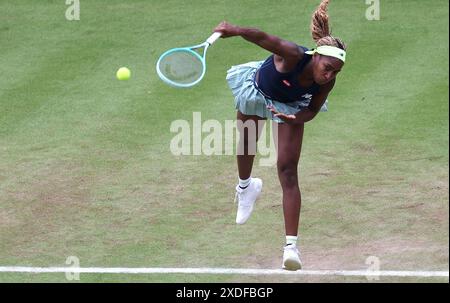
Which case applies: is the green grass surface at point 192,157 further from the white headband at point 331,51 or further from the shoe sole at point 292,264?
the white headband at point 331,51

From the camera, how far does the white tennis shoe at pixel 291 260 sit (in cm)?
932

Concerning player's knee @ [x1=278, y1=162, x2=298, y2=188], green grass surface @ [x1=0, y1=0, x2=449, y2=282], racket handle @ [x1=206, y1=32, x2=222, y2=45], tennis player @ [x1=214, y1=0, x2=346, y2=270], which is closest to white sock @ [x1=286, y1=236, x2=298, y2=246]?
tennis player @ [x1=214, y1=0, x2=346, y2=270]

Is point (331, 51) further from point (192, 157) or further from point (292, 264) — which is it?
point (192, 157)

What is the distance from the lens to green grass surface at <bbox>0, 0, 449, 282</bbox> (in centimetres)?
1033

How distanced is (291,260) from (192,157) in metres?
3.75

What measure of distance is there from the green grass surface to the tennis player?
2.34 ft

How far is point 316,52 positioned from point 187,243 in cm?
227

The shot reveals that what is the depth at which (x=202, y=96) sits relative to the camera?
14211 millimetres

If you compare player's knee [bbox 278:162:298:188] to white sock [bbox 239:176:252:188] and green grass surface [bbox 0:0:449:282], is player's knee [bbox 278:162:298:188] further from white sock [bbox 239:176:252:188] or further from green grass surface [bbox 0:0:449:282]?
white sock [bbox 239:176:252:188]

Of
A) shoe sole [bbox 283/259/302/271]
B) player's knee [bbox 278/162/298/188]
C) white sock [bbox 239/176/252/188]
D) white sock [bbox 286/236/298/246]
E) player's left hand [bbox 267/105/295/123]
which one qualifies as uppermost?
player's left hand [bbox 267/105/295/123]

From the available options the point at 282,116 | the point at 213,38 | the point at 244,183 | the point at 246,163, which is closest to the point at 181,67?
the point at 213,38

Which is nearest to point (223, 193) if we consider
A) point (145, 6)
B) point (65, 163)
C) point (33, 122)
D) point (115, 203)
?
point (115, 203)

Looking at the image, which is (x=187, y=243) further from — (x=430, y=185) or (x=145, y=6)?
(x=145, y=6)

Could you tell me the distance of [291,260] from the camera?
9312 millimetres
